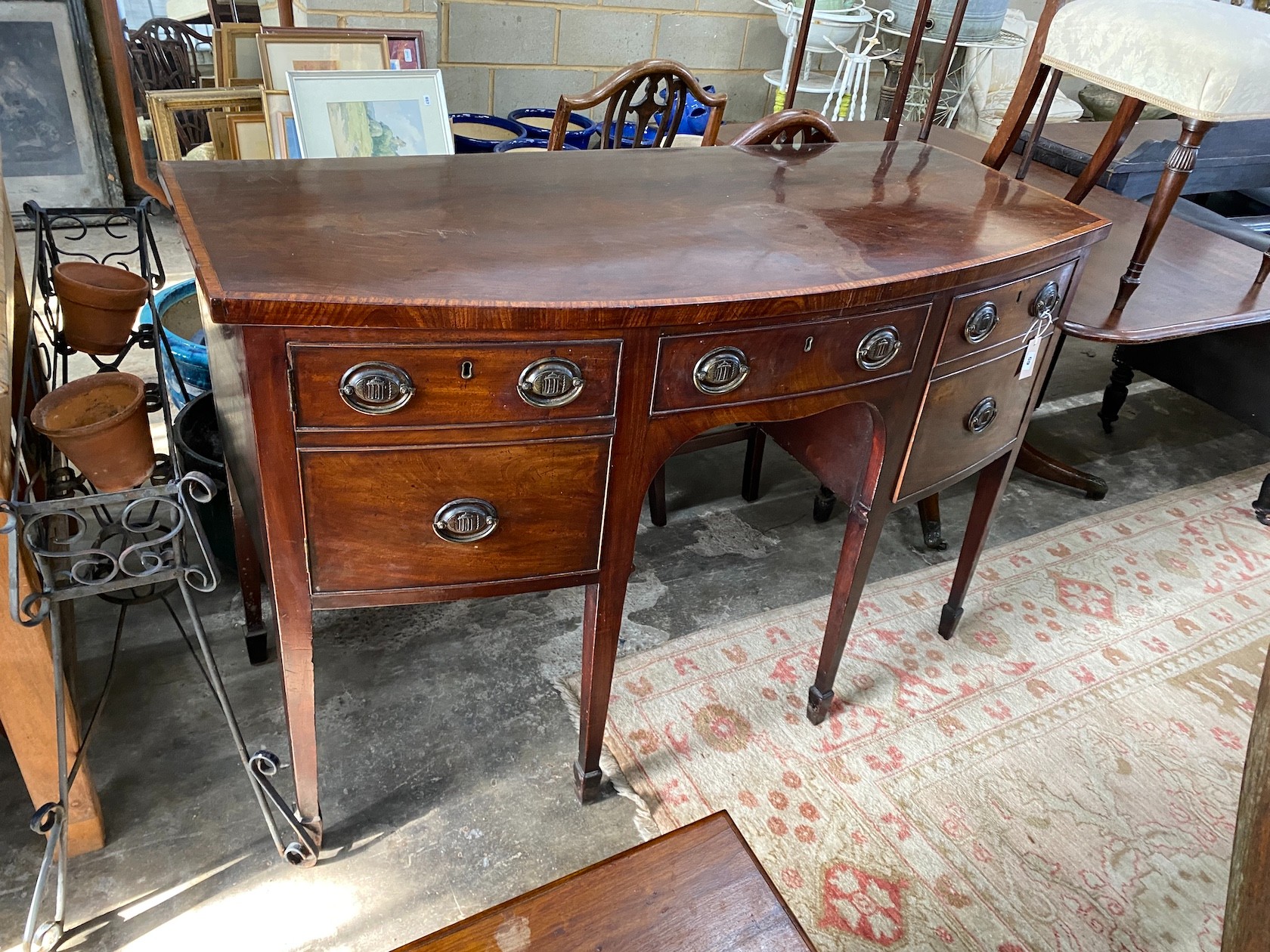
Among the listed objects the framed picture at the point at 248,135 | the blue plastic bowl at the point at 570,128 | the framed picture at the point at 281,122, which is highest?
the framed picture at the point at 281,122

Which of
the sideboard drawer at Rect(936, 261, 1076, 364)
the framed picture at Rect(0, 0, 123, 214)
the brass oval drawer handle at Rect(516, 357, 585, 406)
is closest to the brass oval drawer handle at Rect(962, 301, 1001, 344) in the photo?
the sideboard drawer at Rect(936, 261, 1076, 364)

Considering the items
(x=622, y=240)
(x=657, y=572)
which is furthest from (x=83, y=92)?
(x=622, y=240)

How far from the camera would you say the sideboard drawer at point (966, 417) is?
56.3 inches

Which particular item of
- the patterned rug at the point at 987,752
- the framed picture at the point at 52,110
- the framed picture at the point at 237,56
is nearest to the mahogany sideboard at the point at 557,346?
the patterned rug at the point at 987,752

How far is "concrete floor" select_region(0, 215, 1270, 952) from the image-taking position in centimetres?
134

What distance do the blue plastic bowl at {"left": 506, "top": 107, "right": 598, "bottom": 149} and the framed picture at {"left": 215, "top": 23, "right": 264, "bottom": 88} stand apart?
2.66 ft

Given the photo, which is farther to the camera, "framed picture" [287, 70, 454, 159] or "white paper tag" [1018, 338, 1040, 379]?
"framed picture" [287, 70, 454, 159]

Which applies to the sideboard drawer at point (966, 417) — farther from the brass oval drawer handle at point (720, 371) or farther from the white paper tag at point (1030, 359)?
the brass oval drawer handle at point (720, 371)

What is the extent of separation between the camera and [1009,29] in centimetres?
420

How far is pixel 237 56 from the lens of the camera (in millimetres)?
2383

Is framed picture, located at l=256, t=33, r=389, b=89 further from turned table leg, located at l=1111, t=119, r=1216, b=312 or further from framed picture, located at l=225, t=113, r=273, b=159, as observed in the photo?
turned table leg, located at l=1111, t=119, r=1216, b=312

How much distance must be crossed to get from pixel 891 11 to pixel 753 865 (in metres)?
3.49

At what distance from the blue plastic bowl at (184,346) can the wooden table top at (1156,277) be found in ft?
5.85

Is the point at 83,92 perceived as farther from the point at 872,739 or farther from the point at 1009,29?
the point at 1009,29
